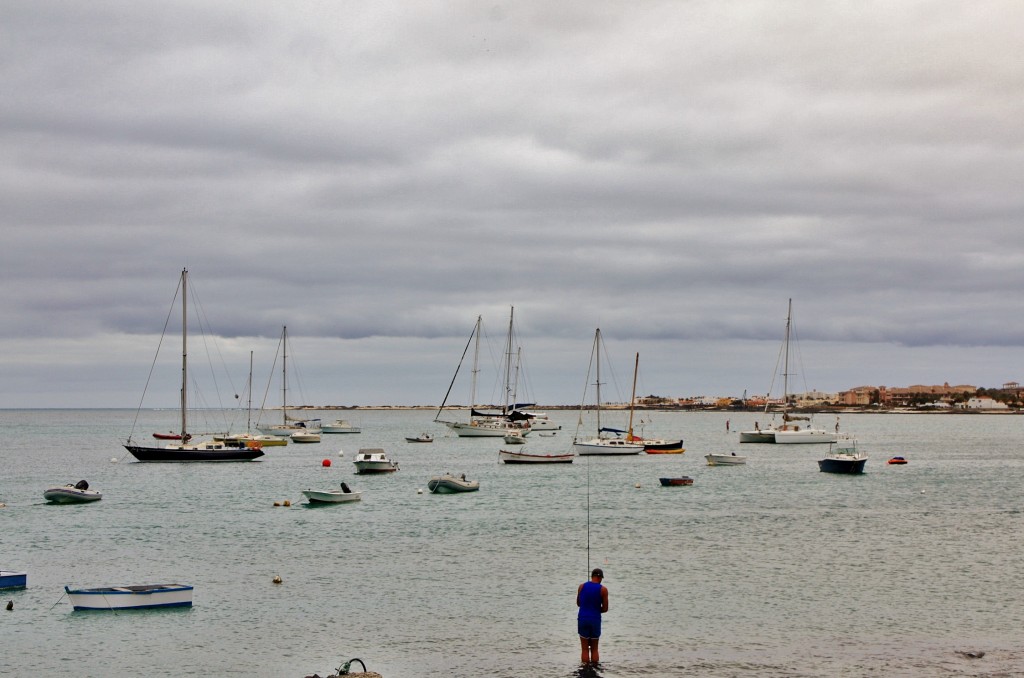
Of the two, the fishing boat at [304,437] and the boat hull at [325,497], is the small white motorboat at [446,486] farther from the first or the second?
the fishing boat at [304,437]

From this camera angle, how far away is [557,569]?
46.9 metres

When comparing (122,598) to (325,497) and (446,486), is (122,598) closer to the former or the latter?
(325,497)

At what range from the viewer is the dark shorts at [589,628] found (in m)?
29.5

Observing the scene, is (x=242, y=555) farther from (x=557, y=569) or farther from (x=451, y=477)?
(x=451, y=477)

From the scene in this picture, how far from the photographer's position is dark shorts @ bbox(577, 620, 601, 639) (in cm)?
2948

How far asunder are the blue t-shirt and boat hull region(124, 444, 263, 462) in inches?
3655

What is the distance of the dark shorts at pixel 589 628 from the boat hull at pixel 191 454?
303ft

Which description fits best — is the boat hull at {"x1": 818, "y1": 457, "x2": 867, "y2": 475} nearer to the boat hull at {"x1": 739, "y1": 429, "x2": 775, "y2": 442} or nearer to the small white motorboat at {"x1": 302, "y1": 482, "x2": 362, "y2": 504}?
the small white motorboat at {"x1": 302, "y1": 482, "x2": 362, "y2": 504}

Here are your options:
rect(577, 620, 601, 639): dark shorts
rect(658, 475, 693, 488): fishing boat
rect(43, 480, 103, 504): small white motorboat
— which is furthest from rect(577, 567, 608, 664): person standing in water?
rect(658, 475, 693, 488): fishing boat

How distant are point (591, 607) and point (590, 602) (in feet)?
0.62

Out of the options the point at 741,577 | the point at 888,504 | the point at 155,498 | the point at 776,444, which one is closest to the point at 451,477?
the point at 155,498

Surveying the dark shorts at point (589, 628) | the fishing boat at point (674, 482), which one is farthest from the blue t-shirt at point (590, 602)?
the fishing boat at point (674, 482)

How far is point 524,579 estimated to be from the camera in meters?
44.3

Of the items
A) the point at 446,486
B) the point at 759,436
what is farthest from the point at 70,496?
the point at 759,436
